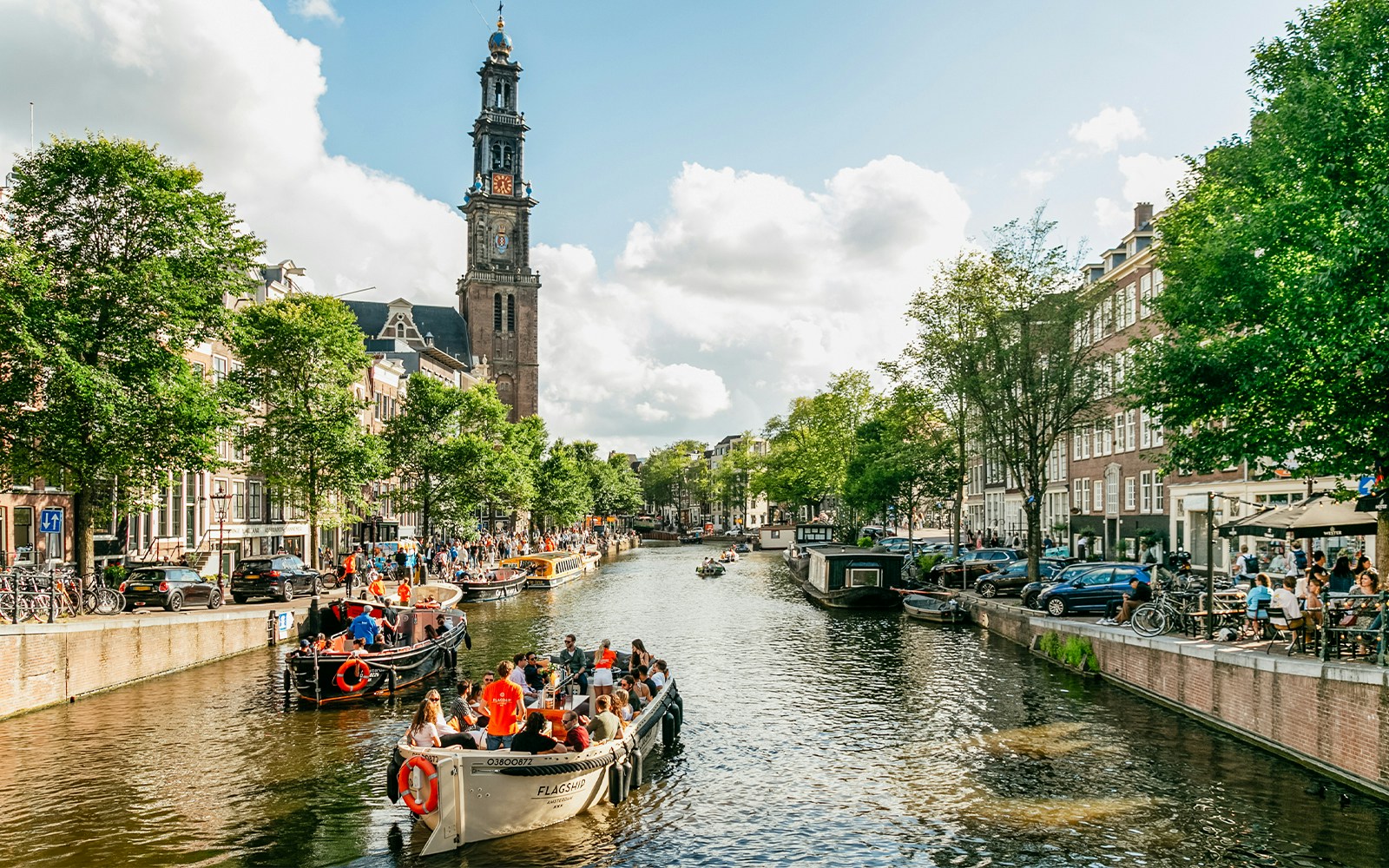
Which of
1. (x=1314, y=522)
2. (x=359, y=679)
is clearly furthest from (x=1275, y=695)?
(x=359, y=679)

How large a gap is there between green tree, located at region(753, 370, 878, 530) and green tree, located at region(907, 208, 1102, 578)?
4400cm

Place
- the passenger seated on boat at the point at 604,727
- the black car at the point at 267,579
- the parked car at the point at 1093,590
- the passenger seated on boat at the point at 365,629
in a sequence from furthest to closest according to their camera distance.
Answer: the black car at the point at 267,579 → the parked car at the point at 1093,590 → the passenger seated on boat at the point at 365,629 → the passenger seated on boat at the point at 604,727

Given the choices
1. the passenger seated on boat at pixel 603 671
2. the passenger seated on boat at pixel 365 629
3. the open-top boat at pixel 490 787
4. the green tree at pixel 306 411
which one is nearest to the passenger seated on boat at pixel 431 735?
the open-top boat at pixel 490 787

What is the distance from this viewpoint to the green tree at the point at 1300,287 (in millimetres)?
19281

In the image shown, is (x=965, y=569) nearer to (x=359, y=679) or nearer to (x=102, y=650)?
(x=359, y=679)

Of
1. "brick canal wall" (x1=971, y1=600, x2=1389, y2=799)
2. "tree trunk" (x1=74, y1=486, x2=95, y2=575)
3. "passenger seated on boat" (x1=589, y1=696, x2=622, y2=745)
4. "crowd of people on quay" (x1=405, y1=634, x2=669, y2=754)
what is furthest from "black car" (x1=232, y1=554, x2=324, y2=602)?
"brick canal wall" (x1=971, y1=600, x2=1389, y2=799)

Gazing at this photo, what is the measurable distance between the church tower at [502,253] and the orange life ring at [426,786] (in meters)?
111

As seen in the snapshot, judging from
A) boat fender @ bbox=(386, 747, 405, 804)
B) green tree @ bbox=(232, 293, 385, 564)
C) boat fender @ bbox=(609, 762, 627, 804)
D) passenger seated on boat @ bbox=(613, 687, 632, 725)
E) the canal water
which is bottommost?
the canal water

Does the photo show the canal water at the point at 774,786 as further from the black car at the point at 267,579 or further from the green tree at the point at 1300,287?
the black car at the point at 267,579

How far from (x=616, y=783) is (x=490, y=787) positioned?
2.68 m

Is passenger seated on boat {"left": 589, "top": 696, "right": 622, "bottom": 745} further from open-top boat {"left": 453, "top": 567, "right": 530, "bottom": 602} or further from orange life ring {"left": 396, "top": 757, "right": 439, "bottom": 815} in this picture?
open-top boat {"left": 453, "top": 567, "right": 530, "bottom": 602}

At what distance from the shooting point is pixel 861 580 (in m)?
51.3

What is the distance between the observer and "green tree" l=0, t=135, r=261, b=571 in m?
30.7

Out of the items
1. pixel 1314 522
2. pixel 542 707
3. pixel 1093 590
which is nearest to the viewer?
pixel 542 707
